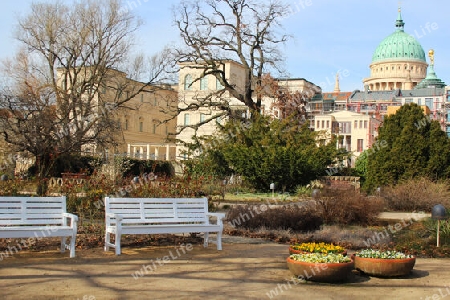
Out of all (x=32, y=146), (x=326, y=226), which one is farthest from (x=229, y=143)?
(x=326, y=226)

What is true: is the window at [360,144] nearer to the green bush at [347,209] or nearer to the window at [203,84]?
the window at [203,84]

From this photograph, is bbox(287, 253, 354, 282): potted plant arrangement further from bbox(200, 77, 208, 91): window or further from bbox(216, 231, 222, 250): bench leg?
bbox(200, 77, 208, 91): window

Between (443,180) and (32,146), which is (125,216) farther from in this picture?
(443,180)

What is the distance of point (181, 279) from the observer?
791cm

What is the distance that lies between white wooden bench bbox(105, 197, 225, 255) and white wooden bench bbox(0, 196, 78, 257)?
0.75 m

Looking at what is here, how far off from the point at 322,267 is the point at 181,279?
1960 millimetres

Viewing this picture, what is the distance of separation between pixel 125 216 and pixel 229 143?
68.0 feet

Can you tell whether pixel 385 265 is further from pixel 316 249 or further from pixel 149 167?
pixel 149 167

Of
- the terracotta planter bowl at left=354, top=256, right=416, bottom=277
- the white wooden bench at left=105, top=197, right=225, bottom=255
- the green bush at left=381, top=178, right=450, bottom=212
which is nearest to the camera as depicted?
the terracotta planter bowl at left=354, top=256, right=416, bottom=277

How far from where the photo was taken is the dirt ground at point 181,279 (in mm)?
7090

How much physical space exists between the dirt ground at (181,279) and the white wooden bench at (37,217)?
1.42ft

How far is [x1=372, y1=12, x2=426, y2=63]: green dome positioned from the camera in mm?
123312

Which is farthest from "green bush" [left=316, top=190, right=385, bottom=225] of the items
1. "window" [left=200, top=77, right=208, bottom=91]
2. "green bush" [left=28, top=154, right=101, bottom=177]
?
"window" [left=200, top=77, right=208, bottom=91]

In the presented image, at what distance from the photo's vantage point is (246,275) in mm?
8352
